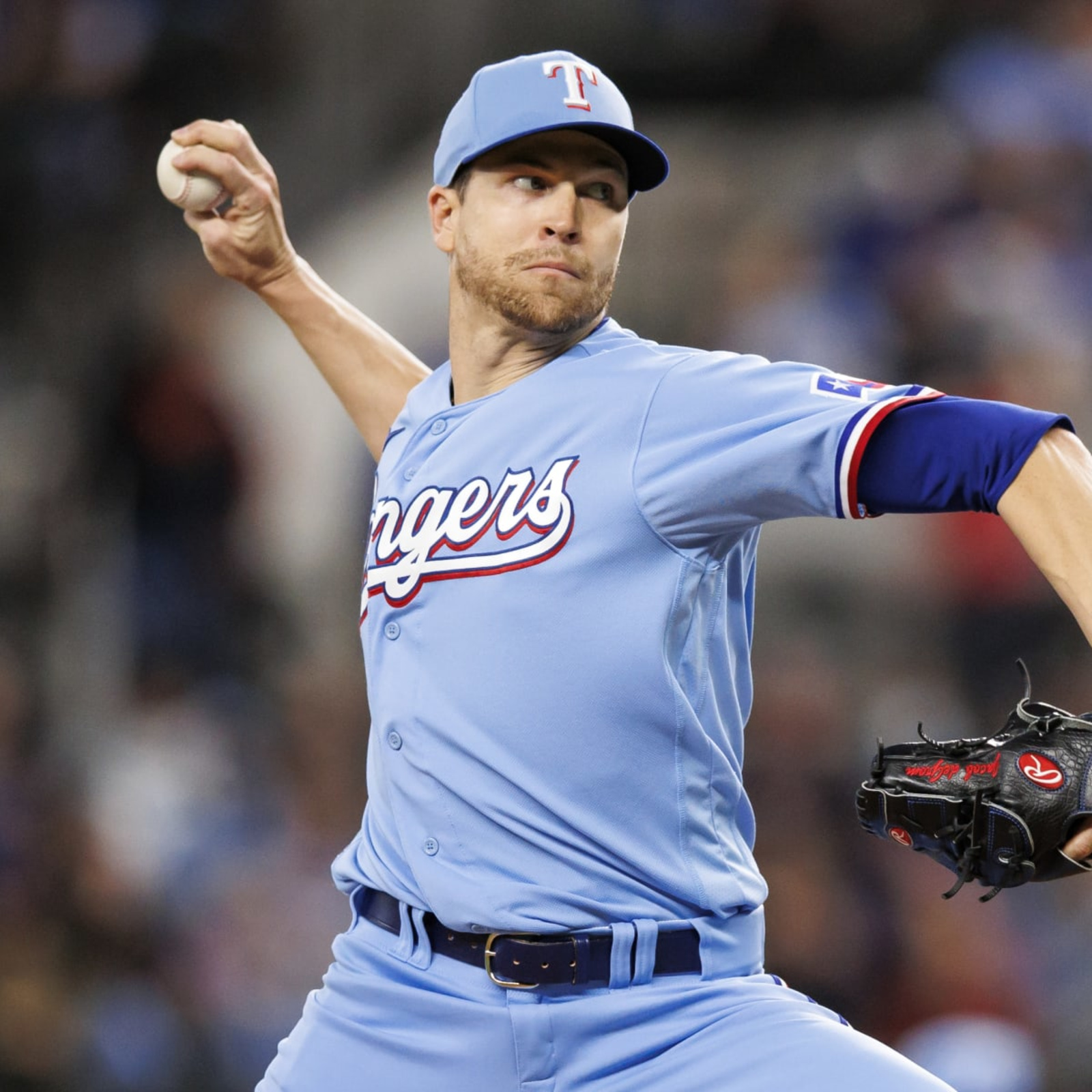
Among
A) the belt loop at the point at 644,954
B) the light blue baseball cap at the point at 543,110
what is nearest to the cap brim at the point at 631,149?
the light blue baseball cap at the point at 543,110

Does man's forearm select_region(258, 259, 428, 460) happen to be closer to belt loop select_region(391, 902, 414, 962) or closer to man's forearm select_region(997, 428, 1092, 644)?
belt loop select_region(391, 902, 414, 962)

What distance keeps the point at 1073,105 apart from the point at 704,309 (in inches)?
68.7

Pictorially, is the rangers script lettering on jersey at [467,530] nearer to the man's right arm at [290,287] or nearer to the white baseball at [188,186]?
the man's right arm at [290,287]

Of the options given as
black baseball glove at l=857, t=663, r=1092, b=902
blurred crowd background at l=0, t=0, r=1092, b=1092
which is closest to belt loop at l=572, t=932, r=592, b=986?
black baseball glove at l=857, t=663, r=1092, b=902

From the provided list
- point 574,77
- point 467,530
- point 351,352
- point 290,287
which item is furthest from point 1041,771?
point 290,287

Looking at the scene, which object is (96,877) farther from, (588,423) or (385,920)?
(588,423)

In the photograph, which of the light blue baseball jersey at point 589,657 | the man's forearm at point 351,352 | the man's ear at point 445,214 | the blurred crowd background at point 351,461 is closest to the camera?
the light blue baseball jersey at point 589,657

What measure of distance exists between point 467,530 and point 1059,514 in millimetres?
880

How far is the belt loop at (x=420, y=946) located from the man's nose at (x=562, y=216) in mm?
1031

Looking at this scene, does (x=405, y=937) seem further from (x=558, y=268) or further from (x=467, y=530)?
(x=558, y=268)

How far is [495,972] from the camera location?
2350 millimetres

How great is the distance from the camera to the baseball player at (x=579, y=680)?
2.20 meters

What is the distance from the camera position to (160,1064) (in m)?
5.52

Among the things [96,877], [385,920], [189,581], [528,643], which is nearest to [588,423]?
[528,643]
